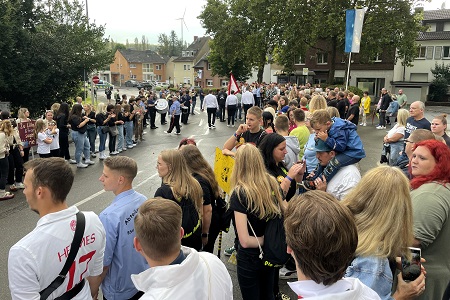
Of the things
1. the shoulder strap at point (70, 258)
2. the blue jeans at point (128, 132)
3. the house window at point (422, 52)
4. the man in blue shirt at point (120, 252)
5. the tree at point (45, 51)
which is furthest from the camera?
the house window at point (422, 52)

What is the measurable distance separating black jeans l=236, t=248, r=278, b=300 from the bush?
45450 millimetres

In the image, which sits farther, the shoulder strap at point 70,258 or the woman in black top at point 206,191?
the woman in black top at point 206,191

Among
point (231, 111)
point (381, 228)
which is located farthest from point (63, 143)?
point (381, 228)

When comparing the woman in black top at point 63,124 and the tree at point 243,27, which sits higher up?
the tree at point 243,27

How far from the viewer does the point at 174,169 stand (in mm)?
3482

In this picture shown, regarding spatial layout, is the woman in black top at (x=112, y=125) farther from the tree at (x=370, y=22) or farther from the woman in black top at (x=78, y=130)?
the tree at (x=370, y=22)

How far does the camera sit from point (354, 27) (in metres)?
14.9

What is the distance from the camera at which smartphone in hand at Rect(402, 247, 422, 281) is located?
2053mm

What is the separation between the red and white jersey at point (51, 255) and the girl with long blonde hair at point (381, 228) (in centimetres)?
175

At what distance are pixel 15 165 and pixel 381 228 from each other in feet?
29.4

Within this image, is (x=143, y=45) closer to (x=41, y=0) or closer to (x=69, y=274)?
(x=41, y=0)

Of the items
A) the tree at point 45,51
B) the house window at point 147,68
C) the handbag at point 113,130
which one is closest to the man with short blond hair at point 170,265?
the handbag at point 113,130

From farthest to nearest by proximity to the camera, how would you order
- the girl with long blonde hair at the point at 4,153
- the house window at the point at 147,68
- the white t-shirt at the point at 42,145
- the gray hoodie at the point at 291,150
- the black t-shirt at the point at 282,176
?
1. the house window at the point at 147,68
2. the white t-shirt at the point at 42,145
3. the girl with long blonde hair at the point at 4,153
4. the gray hoodie at the point at 291,150
5. the black t-shirt at the point at 282,176

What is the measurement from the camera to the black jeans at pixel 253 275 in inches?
127
